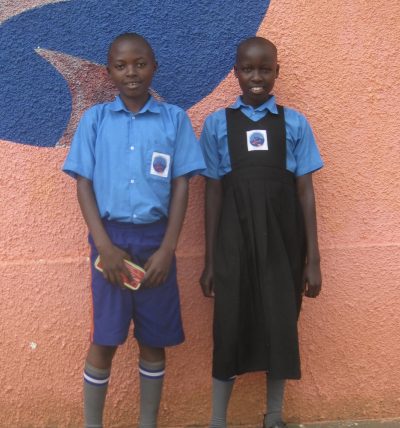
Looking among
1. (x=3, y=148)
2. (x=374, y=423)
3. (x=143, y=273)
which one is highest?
(x=3, y=148)

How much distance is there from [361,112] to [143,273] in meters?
1.25

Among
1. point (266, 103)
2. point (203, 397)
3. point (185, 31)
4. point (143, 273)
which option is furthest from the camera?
point (203, 397)

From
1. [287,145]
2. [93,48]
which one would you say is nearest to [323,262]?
[287,145]

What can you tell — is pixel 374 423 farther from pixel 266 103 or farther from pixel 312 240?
pixel 266 103

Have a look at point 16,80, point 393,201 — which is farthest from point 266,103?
point 16,80

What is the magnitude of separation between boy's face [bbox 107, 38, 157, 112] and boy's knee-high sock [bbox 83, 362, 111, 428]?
1089 millimetres

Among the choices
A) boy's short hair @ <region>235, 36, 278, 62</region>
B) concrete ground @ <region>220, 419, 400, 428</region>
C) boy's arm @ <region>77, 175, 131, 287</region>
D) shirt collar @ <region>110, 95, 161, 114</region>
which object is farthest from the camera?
concrete ground @ <region>220, 419, 400, 428</region>

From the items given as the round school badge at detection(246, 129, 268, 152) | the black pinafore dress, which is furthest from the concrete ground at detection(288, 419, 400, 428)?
the round school badge at detection(246, 129, 268, 152)

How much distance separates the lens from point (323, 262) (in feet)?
8.97

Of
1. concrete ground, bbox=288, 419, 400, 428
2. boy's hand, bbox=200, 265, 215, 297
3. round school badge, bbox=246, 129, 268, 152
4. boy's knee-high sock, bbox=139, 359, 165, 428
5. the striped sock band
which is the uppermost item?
round school badge, bbox=246, 129, 268, 152

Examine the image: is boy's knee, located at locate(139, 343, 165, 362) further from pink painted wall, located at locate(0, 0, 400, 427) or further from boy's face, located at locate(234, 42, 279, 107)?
boy's face, located at locate(234, 42, 279, 107)

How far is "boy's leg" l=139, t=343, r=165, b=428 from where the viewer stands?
7.87 feet

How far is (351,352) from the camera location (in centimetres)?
280

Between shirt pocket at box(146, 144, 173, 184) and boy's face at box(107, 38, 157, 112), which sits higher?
boy's face at box(107, 38, 157, 112)
